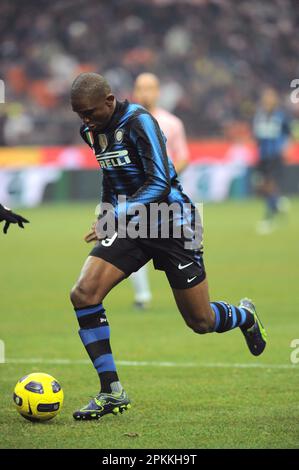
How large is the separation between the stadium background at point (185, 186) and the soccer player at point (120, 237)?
0.45m

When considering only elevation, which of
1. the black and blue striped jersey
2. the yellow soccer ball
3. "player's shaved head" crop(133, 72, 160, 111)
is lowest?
the yellow soccer ball

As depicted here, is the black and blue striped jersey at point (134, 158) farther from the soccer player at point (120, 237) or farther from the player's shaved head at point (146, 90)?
the player's shaved head at point (146, 90)

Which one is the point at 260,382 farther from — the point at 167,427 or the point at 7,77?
the point at 7,77

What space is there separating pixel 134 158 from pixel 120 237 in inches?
20.5

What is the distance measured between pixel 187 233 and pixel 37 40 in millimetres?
22026

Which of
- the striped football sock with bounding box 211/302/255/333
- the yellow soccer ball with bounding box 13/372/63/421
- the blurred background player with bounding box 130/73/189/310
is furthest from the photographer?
the blurred background player with bounding box 130/73/189/310

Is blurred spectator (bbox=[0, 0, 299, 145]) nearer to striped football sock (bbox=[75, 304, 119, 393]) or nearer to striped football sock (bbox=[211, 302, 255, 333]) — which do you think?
striped football sock (bbox=[211, 302, 255, 333])

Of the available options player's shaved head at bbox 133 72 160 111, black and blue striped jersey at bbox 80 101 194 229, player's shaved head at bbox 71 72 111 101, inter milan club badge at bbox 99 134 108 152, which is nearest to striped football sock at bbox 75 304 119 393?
black and blue striped jersey at bbox 80 101 194 229

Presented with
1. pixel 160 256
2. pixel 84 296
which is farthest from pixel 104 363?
pixel 160 256

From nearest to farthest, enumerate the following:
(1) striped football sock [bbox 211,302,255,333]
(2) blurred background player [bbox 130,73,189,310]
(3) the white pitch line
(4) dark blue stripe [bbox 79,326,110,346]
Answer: (4) dark blue stripe [bbox 79,326,110,346]
(1) striped football sock [bbox 211,302,255,333]
(3) the white pitch line
(2) blurred background player [bbox 130,73,189,310]

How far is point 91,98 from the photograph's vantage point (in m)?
6.39

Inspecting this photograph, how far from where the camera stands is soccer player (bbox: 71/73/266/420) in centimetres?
649

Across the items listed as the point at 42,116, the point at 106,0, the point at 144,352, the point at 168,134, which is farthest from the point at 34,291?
the point at 106,0

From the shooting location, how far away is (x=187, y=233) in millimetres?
6797
